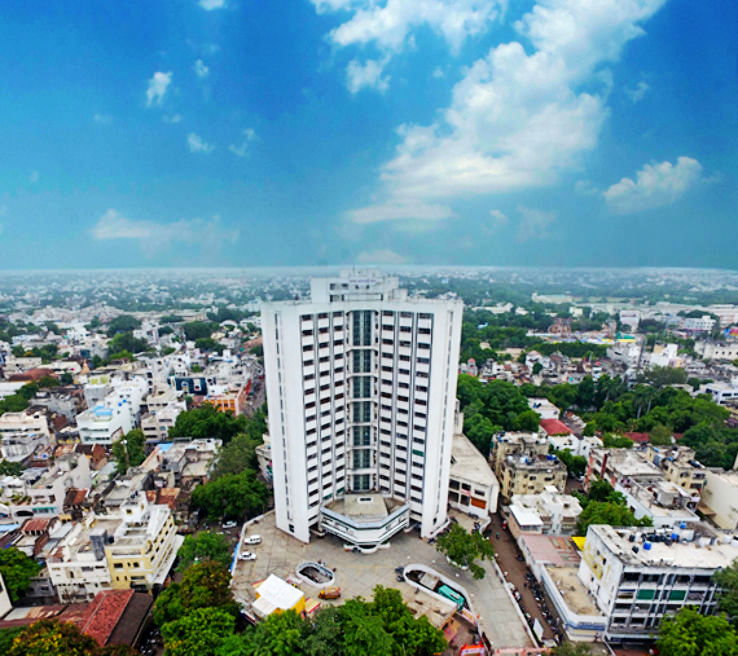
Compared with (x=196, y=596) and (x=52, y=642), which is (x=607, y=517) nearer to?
(x=196, y=596)

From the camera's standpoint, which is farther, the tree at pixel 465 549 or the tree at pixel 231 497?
the tree at pixel 231 497

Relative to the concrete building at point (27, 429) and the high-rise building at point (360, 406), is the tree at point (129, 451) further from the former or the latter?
the high-rise building at point (360, 406)

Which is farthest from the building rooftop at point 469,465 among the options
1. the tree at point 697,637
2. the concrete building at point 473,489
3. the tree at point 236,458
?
the tree at point 236,458

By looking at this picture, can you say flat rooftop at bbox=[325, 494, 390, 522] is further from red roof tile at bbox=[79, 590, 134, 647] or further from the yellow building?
red roof tile at bbox=[79, 590, 134, 647]

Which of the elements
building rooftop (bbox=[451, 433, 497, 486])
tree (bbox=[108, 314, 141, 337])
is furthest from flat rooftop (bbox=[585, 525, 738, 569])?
tree (bbox=[108, 314, 141, 337])

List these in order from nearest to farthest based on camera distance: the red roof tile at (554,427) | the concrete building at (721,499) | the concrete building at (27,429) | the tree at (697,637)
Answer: the tree at (697,637), the concrete building at (721,499), the concrete building at (27,429), the red roof tile at (554,427)

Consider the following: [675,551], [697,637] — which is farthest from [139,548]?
[675,551]
